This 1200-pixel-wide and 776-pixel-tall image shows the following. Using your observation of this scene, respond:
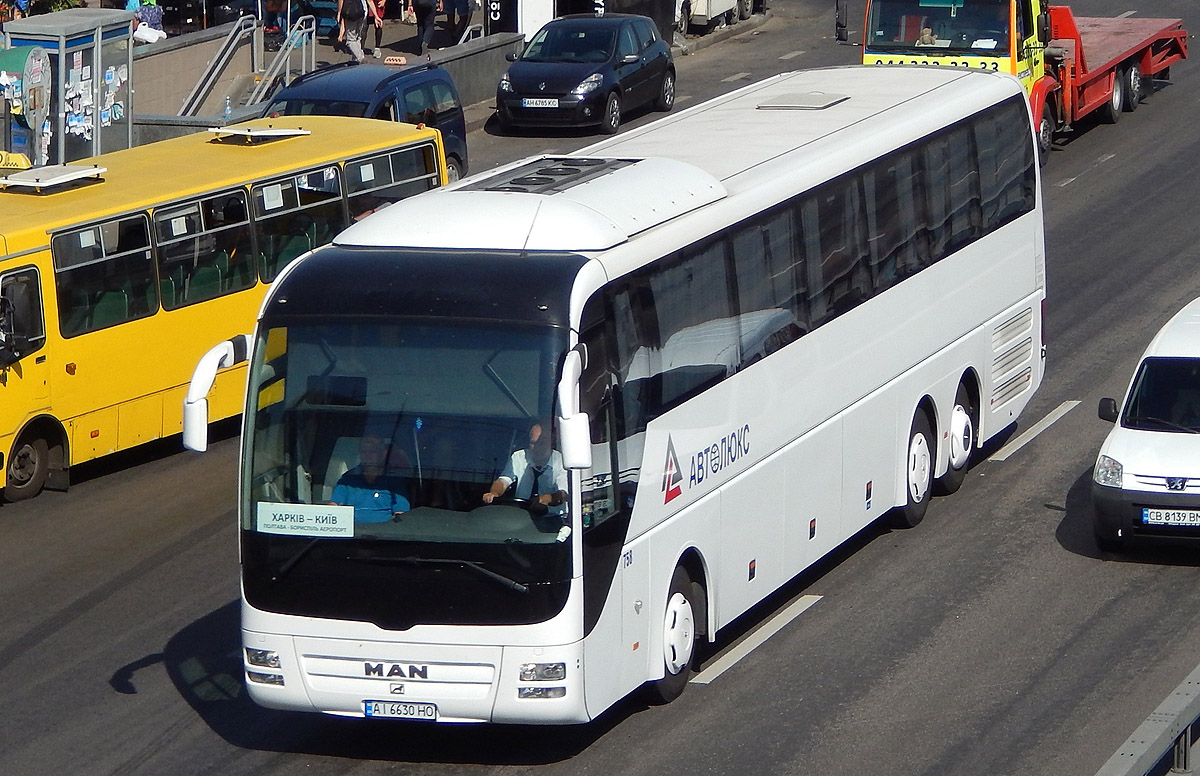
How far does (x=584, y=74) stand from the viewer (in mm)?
30734

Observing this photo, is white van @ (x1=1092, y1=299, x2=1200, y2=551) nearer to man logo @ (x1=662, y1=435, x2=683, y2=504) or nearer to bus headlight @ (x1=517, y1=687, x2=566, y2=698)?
man logo @ (x1=662, y1=435, x2=683, y2=504)

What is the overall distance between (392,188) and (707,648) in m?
9.33

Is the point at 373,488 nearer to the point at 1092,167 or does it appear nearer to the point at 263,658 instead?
the point at 263,658

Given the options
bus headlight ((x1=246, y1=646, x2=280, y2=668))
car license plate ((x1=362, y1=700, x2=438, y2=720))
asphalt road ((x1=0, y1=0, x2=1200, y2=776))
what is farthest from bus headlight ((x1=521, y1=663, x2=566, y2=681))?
bus headlight ((x1=246, y1=646, x2=280, y2=668))

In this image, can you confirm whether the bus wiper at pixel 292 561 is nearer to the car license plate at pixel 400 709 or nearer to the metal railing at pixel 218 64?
the car license plate at pixel 400 709

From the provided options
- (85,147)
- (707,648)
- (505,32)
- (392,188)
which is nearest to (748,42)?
(505,32)

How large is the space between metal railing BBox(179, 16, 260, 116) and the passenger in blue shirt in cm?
2232

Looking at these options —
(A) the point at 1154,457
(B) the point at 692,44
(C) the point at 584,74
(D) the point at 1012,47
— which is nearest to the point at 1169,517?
(A) the point at 1154,457

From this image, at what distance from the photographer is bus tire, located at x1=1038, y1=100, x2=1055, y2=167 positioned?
90.7 feet

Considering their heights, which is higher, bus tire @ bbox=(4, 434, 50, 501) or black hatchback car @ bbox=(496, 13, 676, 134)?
black hatchback car @ bbox=(496, 13, 676, 134)

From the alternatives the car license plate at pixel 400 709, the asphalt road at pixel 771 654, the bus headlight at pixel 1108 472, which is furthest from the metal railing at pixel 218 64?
the car license plate at pixel 400 709

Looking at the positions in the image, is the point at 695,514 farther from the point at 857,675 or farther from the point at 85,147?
the point at 85,147

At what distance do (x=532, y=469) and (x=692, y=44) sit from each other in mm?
31259

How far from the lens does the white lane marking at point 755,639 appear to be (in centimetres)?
1131
